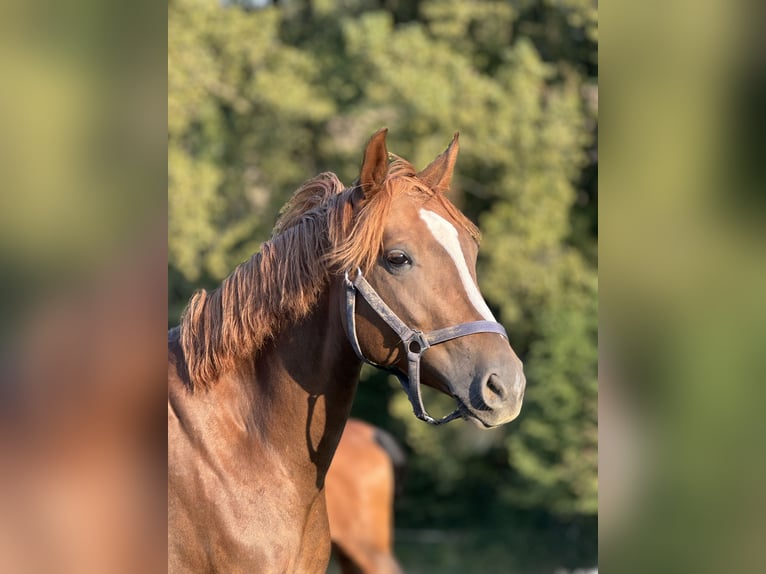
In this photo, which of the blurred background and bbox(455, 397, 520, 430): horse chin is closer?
bbox(455, 397, 520, 430): horse chin

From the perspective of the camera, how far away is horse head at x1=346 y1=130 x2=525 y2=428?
2512 millimetres

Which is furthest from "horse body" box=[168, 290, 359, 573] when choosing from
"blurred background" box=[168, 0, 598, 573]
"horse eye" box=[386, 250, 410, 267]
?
"blurred background" box=[168, 0, 598, 573]

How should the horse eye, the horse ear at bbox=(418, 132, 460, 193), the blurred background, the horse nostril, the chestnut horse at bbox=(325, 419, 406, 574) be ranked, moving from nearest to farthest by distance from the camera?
the horse nostril
the horse eye
the horse ear at bbox=(418, 132, 460, 193)
the chestnut horse at bbox=(325, 419, 406, 574)
the blurred background

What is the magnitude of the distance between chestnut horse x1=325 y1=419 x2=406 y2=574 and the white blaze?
3.52 meters

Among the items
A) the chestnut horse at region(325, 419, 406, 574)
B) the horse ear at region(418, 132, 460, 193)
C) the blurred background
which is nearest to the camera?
the horse ear at region(418, 132, 460, 193)

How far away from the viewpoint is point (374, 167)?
8.90 feet

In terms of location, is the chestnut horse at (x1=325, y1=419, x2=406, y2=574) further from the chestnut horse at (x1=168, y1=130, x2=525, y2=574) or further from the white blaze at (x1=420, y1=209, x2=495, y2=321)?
the white blaze at (x1=420, y1=209, x2=495, y2=321)

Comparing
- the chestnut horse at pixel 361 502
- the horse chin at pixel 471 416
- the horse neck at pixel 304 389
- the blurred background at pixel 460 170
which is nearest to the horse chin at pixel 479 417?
the horse chin at pixel 471 416

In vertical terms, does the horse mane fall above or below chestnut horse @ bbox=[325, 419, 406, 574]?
above

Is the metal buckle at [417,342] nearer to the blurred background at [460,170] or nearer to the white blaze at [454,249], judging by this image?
the white blaze at [454,249]

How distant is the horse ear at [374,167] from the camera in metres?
2.68

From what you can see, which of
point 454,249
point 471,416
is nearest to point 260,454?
point 471,416
